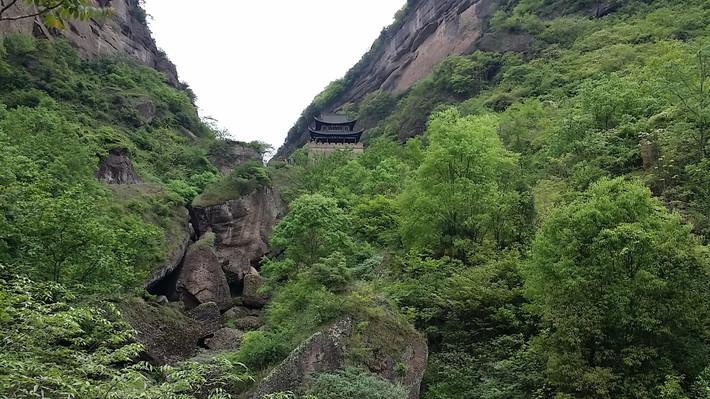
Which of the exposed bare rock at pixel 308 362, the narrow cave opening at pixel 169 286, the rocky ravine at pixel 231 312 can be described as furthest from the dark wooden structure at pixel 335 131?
the exposed bare rock at pixel 308 362

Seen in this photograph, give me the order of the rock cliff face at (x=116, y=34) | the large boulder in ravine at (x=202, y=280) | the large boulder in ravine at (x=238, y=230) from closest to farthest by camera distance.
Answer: the large boulder in ravine at (x=202, y=280) → the large boulder in ravine at (x=238, y=230) → the rock cliff face at (x=116, y=34)

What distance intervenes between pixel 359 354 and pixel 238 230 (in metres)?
20.7

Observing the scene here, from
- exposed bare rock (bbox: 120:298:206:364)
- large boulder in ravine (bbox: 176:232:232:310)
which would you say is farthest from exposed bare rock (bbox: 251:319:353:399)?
large boulder in ravine (bbox: 176:232:232:310)

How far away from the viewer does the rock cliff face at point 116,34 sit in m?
41.4

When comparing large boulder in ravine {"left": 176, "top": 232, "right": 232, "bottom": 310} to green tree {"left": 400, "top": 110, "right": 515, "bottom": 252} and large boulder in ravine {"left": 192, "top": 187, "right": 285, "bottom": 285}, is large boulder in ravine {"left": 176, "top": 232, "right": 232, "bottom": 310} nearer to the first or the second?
large boulder in ravine {"left": 192, "top": 187, "right": 285, "bottom": 285}

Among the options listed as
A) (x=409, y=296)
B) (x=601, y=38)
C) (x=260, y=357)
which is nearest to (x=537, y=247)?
(x=409, y=296)

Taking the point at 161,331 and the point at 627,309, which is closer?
the point at 627,309

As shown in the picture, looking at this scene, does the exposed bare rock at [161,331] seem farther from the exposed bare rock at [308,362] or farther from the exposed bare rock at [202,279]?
the exposed bare rock at [308,362]

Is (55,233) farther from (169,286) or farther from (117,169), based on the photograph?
(117,169)

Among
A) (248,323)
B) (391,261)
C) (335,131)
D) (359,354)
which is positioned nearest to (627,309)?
(359,354)

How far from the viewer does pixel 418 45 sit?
7225 centimetres

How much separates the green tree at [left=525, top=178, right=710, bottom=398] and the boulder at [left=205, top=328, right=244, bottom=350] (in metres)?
12.9

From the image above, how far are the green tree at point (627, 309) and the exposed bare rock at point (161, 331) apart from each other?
12406mm

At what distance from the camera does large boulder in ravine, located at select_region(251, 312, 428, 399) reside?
11461mm
